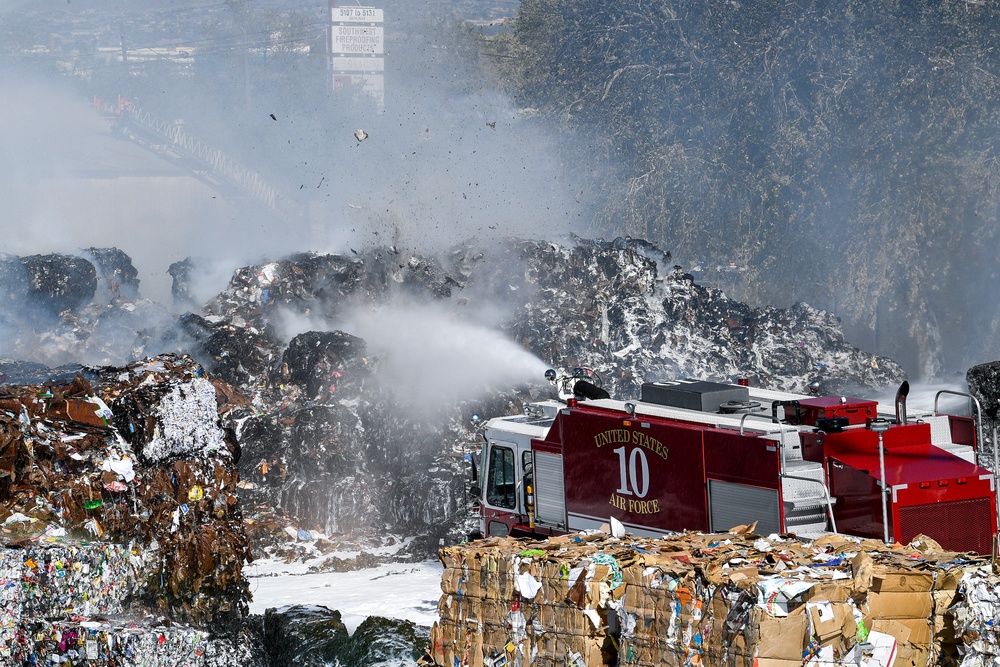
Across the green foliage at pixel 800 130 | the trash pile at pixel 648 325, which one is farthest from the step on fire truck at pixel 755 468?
the green foliage at pixel 800 130

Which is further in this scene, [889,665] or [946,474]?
[946,474]

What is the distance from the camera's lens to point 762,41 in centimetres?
3912

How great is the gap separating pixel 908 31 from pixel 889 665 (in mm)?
33812

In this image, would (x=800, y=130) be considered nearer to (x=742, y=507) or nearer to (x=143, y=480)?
(x=742, y=507)

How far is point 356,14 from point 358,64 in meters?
3.78

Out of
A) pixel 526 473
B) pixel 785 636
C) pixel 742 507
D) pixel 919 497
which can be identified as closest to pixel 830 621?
pixel 785 636

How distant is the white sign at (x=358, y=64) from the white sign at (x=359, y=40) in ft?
1.15

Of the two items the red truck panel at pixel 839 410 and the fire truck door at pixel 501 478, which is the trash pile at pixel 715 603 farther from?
the fire truck door at pixel 501 478

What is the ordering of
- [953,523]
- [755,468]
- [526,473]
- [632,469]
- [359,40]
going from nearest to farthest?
[953,523] < [755,468] < [632,469] < [526,473] < [359,40]

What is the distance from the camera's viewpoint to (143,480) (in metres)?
9.63

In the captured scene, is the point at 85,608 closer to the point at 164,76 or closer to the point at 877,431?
the point at 877,431

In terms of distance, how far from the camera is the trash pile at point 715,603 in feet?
19.7

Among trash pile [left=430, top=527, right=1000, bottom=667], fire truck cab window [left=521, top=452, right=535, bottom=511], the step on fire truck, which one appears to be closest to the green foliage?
the step on fire truck

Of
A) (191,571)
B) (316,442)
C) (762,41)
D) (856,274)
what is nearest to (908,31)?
(762,41)
